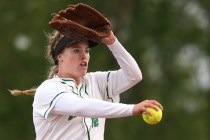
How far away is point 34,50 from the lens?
71.3 ft

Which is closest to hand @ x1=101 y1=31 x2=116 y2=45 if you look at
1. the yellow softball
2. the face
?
the face

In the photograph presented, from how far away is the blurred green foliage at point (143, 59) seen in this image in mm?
21188

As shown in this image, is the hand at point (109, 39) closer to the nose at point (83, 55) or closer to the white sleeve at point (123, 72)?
the white sleeve at point (123, 72)

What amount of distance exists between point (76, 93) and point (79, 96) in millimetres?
36

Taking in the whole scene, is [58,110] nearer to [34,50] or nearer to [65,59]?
[65,59]

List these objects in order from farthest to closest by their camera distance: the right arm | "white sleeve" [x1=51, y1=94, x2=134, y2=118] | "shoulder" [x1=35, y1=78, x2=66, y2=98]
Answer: "shoulder" [x1=35, y1=78, x2=66, y2=98] → "white sleeve" [x1=51, y1=94, x2=134, y2=118] → the right arm

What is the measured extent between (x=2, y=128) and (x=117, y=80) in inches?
547

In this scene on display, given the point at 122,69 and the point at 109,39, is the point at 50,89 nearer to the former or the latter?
the point at 109,39

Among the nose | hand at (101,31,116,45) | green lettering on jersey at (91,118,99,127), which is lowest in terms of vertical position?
green lettering on jersey at (91,118,99,127)

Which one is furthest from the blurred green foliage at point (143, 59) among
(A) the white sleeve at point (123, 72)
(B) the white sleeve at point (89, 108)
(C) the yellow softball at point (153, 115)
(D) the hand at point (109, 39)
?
(C) the yellow softball at point (153, 115)

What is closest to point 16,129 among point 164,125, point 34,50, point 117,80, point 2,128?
point 2,128

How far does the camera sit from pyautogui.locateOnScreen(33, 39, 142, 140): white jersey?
6.93 meters

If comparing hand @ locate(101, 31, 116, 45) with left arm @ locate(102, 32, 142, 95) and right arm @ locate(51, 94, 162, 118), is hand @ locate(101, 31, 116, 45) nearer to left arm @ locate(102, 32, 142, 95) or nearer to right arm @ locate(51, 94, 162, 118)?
left arm @ locate(102, 32, 142, 95)

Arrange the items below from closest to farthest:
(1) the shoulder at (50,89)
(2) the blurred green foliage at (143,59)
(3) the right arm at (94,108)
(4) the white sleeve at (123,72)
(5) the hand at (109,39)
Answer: (3) the right arm at (94,108)
(1) the shoulder at (50,89)
(5) the hand at (109,39)
(4) the white sleeve at (123,72)
(2) the blurred green foliage at (143,59)
